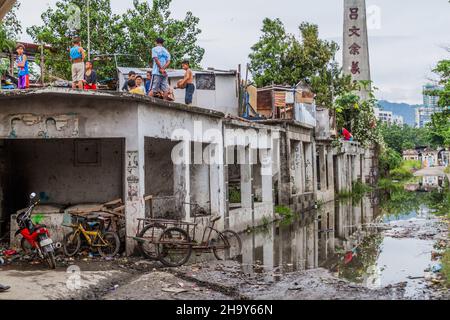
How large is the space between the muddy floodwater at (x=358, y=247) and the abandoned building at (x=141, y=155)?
0.72 meters

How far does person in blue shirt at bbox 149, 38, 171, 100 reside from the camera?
46.8 feet

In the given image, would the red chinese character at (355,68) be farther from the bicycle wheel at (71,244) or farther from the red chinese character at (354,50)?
the bicycle wheel at (71,244)

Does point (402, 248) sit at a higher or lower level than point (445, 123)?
lower

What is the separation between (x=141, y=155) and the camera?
12.3 m

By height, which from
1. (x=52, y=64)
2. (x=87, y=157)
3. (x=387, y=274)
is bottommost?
(x=387, y=274)

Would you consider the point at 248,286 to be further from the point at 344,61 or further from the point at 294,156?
the point at 344,61

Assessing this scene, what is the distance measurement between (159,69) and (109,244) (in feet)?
15.3

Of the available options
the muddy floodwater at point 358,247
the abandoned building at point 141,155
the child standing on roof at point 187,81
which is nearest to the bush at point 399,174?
the muddy floodwater at point 358,247

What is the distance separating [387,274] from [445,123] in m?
16.5

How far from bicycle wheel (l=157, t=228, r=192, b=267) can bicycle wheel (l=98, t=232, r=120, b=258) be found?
980mm

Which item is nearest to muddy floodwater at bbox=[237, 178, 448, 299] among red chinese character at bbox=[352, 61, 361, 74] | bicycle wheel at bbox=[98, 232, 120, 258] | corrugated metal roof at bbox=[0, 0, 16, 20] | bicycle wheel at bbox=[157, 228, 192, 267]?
bicycle wheel at bbox=[157, 228, 192, 267]

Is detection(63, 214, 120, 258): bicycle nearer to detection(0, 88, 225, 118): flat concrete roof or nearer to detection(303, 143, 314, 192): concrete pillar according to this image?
detection(0, 88, 225, 118): flat concrete roof

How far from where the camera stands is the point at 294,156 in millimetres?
26047
